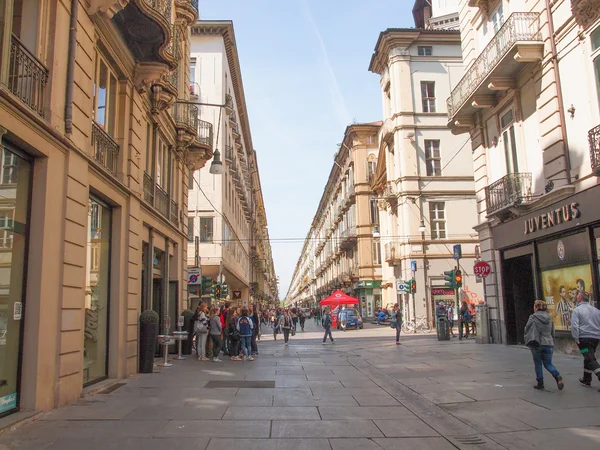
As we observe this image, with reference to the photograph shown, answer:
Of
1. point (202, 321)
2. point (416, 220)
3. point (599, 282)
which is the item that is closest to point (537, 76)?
point (599, 282)

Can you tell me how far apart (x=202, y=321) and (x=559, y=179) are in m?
10.8

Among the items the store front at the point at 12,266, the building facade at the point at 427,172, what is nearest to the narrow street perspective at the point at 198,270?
the store front at the point at 12,266

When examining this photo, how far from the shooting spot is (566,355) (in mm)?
14359

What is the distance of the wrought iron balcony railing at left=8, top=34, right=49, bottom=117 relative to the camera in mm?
7273

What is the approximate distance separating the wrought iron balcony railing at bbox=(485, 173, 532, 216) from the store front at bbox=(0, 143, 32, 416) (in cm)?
1362

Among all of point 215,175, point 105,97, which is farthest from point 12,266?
point 215,175

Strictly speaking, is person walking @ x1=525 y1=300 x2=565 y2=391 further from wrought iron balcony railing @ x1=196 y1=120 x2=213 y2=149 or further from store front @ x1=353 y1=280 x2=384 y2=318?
store front @ x1=353 y1=280 x2=384 y2=318

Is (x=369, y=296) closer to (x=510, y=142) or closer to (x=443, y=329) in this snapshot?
(x=443, y=329)

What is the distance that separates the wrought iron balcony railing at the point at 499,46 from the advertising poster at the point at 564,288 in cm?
652

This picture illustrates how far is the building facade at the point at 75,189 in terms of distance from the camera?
23.7 feet

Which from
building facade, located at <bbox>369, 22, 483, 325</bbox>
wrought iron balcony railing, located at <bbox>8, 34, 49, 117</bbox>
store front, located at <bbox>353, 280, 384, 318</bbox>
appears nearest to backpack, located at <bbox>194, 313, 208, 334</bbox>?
wrought iron balcony railing, located at <bbox>8, 34, 49, 117</bbox>

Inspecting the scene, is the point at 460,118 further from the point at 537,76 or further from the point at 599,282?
the point at 599,282

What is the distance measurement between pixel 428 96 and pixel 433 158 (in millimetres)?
4396

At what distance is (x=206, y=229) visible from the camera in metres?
31.0
